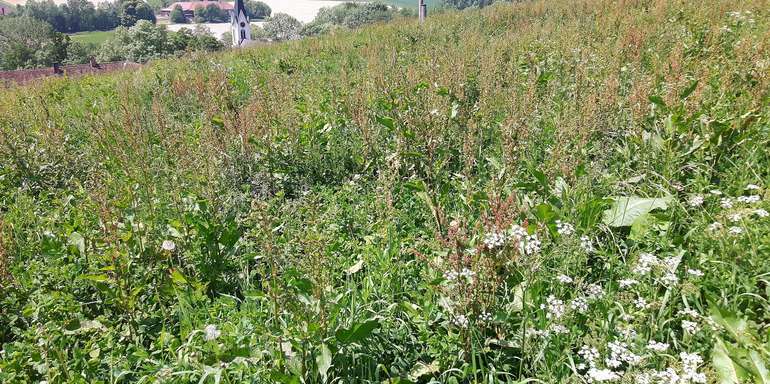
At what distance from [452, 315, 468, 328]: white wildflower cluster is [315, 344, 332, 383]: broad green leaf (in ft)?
2.13

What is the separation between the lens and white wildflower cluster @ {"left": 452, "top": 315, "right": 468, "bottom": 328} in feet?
7.08

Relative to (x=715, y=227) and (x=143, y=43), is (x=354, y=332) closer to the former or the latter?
(x=715, y=227)

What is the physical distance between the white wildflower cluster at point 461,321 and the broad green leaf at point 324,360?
0.65 meters

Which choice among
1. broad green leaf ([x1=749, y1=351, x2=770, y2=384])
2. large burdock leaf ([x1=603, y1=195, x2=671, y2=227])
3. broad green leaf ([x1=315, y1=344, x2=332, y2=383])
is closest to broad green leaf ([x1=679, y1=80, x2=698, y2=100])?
large burdock leaf ([x1=603, y1=195, x2=671, y2=227])

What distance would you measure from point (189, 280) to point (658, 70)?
20.0 feet

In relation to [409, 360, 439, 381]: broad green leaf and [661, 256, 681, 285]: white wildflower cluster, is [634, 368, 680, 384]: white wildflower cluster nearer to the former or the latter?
[661, 256, 681, 285]: white wildflower cluster

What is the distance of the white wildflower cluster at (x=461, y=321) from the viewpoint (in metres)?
2.16

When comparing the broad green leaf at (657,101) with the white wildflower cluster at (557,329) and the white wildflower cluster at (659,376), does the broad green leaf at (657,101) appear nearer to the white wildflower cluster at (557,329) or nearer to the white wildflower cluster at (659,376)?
the white wildflower cluster at (557,329)

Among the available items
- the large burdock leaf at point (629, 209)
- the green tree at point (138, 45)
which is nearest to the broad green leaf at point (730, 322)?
the large burdock leaf at point (629, 209)

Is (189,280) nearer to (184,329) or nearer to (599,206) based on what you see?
(184,329)

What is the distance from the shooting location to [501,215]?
2.26 meters

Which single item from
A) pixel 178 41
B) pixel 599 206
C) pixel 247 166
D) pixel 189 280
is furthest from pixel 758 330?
pixel 178 41

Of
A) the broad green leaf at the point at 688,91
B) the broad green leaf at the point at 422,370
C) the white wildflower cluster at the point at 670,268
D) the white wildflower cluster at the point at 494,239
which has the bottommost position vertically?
the broad green leaf at the point at 422,370

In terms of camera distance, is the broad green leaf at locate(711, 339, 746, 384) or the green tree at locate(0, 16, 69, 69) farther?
the green tree at locate(0, 16, 69, 69)
